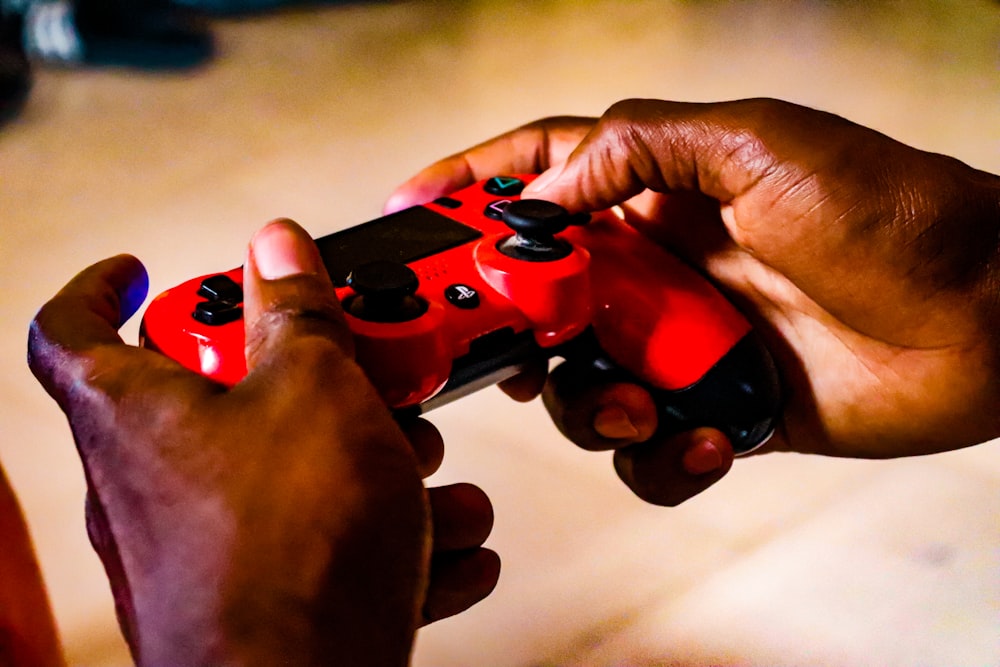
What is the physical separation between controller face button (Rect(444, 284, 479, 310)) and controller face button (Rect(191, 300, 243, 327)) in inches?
3.9

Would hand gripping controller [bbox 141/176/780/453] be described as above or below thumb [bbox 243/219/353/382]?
below

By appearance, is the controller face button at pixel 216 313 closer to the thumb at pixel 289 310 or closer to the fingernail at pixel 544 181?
the thumb at pixel 289 310

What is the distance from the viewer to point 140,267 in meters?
0.45

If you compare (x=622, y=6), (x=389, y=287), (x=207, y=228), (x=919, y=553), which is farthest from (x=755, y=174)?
(x=622, y=6)

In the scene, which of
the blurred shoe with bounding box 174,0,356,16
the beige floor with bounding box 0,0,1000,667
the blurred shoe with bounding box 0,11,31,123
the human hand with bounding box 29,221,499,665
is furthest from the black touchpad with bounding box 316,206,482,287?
the blurred shoe with bounding box 174,0,356,16

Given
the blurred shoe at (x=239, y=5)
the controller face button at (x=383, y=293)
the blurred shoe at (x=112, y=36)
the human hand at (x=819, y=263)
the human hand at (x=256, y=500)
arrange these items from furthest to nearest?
1. the blurred shoe at (x=239, y=5)
2. the blurred shoe at (x=112, y=36)
3. the human hand at (x=819, y=263)
4. the controller face button at (x=383, y=293)
5. the human hand at (x=256, y=500)

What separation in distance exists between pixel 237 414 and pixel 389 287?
0.36ft

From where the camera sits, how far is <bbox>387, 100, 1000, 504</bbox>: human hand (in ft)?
1.71

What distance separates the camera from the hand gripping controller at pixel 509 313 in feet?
1.32

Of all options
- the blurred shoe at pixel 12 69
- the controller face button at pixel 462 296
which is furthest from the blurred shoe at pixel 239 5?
the controller face button at pixel 462 296

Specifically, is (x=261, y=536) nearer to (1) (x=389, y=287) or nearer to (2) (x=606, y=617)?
(1) (x=389, y=287)

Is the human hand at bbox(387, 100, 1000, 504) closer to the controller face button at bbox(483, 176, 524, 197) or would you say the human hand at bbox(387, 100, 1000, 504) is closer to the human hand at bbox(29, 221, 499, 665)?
the controller face button at bbox(483, 176, 524, 197)

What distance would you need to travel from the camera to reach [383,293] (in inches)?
16.0

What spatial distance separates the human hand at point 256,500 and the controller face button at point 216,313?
0.04 metres
